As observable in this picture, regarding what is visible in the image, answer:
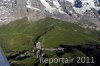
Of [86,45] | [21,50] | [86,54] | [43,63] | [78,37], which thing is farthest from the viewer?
[78,37]

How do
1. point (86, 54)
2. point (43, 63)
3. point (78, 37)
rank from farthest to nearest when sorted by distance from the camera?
1. point (78, 37)
2. point (86, 54)
3. point (43, 63)

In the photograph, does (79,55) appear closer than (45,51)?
Yes

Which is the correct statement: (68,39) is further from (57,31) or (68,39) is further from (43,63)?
(43,63)

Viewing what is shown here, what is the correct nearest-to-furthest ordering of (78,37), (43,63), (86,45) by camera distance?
(43,63)
(86,45)
(78,37)

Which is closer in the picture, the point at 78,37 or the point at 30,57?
the point at 30,57

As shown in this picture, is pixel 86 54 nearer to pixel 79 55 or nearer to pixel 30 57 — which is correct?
pixel 79 55

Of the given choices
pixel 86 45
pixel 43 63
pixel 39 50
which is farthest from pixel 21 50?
pixel 86 45

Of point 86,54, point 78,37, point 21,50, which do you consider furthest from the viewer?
point 78,37

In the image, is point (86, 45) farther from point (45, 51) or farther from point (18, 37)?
point (18, 37)

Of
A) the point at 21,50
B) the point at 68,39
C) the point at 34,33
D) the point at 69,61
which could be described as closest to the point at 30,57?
the point at 21,50
